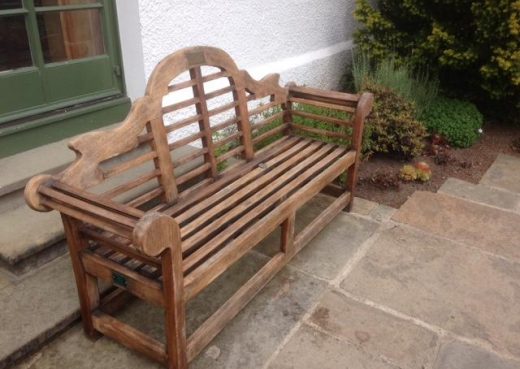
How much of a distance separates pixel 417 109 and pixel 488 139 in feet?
Result: 3.23

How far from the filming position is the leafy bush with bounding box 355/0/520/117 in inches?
179

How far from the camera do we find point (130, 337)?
210cm

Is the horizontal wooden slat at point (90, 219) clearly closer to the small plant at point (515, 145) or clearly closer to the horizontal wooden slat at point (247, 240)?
the horizontal wooden slat at point (247, 240)

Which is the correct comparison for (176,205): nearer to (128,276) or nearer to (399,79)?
(128,276)

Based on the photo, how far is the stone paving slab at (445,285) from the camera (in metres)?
2.50

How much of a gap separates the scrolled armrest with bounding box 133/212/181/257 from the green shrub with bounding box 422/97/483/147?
4.17 metres

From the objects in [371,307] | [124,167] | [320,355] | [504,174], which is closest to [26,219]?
[124,167]

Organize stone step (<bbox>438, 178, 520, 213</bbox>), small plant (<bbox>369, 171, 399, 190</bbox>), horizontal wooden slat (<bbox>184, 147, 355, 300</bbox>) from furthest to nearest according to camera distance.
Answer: small plant (<bbox>369, 171, 399, 190</bbox>) < stone step (<bbox>438, 178, 520, 213</bbox>) < horizontal wooden slat (<bbox>184, 147, 355, 300</bbox>)

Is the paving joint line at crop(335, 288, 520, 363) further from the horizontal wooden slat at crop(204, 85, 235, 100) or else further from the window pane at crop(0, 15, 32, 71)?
the window pane at crop(0, 15, 32, 71)

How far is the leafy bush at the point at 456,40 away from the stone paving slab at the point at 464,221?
1.66 metres

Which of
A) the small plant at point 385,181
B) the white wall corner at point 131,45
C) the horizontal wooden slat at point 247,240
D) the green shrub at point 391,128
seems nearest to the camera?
the horizontal wooden slat at point 247,240

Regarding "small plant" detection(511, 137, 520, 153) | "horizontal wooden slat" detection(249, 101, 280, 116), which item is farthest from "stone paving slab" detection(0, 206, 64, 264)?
"small plant" detection(511, 137, 520, 153)

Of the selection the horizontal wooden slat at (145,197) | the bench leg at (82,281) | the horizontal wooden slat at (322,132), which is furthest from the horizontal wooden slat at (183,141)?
the horizontal wooden slat at (322,132)

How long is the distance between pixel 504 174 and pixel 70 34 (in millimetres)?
3984
